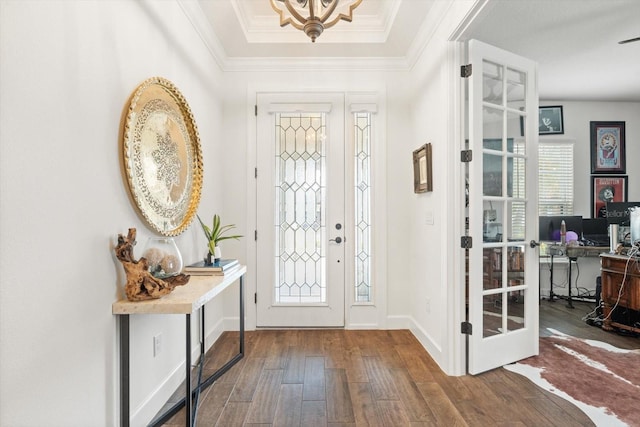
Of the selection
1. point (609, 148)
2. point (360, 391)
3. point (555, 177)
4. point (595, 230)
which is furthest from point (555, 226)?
point (360, 391)

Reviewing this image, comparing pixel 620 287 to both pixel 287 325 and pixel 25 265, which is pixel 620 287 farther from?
pixel 25 265

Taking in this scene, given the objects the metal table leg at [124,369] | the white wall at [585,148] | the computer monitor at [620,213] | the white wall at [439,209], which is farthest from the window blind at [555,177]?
the metal table leg at [124,369]

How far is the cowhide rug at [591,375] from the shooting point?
189cm

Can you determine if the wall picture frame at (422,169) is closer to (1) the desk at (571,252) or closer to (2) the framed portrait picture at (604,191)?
(1) the desk at (571,252)

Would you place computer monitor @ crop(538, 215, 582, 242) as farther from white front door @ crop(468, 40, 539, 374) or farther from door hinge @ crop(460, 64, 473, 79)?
door hinge @ crop(460, 64, 473, 79)

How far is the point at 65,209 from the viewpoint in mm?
1215

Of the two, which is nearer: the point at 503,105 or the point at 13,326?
the point at 13,326

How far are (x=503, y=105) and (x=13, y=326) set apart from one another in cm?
305

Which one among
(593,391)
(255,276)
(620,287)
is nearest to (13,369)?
(255,276)

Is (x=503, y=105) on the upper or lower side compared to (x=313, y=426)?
upper

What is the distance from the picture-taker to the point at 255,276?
3250 mm

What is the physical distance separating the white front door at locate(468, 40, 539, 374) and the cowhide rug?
0.57 feet

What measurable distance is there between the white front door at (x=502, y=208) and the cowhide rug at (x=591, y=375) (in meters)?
0.17

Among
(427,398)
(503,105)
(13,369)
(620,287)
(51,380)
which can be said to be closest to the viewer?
(13,369)
